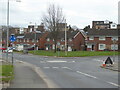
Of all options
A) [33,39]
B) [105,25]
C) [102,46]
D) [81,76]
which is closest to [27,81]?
[81,76]

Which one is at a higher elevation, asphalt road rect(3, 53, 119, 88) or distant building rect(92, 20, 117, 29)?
distant building rect(92, 20, 117, 29)

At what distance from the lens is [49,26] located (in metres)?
72.8

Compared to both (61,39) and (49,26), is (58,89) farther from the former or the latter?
(61,39)

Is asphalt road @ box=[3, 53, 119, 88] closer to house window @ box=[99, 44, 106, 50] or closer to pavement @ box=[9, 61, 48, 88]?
pavement @ box=[9, 61, 48, 88]

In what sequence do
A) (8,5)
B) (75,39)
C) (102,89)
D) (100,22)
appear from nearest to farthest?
(102,89) < (8,5) < (75,39) < (100,22)

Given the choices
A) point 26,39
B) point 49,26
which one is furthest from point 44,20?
point 26,39

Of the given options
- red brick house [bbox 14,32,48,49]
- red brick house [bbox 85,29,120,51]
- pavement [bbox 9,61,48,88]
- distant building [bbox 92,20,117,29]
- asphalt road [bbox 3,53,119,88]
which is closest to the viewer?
pavement [bbox 9,61,48,88]

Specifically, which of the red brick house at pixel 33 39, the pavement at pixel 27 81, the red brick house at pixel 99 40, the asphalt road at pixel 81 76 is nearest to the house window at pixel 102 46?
the red brick house at pixel 99 40

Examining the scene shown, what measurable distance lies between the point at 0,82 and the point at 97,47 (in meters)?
73.3

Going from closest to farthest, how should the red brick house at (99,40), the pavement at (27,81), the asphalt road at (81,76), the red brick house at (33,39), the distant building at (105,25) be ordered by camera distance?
the pavement at (27,81) → the asphalt road at (81,76) → the red brick house at (99,40) → the red brick house at (33,39) → the distant building at (105,25)

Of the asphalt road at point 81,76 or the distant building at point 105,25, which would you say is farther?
the distant building at point 105,25

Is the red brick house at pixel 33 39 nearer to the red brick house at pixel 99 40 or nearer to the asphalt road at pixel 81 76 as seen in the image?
the red brick house at pixel 99 40

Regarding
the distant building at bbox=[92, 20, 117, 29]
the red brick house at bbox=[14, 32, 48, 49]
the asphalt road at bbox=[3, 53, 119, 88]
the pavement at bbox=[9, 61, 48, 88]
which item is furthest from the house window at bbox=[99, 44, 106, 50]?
the pavement at bbox=[9, 61, 48, 88]

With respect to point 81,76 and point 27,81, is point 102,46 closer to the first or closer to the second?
point 81,76
